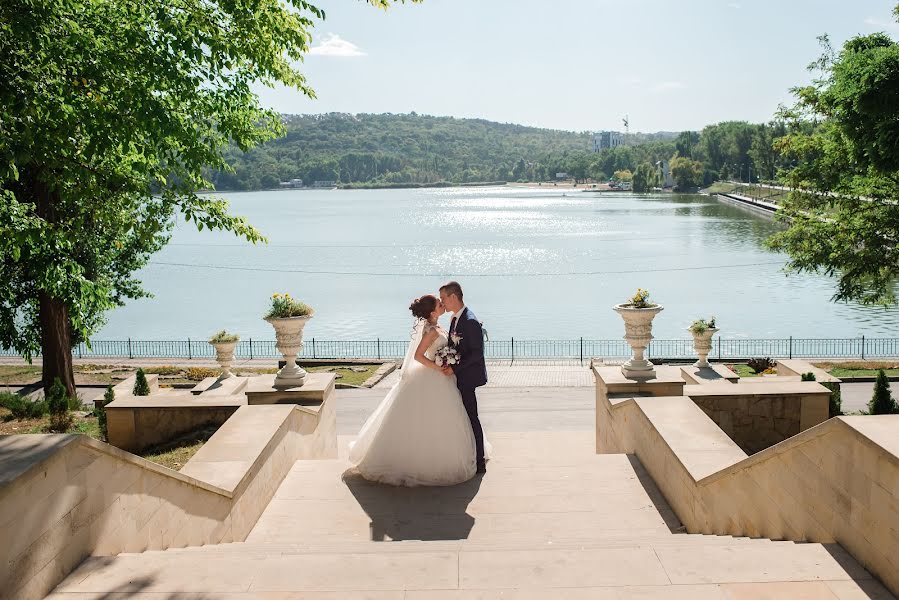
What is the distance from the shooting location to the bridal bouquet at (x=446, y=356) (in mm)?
8086

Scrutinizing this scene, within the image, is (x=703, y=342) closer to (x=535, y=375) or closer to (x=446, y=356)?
(x=535, y=375)

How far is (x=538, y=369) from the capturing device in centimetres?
2784

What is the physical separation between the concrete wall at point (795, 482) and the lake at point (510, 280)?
1099 inches

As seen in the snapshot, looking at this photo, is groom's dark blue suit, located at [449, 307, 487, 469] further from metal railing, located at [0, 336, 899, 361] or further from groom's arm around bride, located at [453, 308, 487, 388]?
metal railing, located at [0, 336, 899, 361]

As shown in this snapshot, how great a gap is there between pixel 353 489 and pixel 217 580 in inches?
142

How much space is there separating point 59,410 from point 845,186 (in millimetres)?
23301

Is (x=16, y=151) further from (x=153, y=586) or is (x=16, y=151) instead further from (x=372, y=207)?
(x=372, y=207)

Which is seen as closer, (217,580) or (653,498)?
(217,580)

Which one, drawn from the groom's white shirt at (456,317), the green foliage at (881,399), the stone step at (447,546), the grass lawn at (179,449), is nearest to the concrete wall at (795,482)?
the stone step at (447,546)

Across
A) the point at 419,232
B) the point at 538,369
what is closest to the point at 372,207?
the point at 419,232

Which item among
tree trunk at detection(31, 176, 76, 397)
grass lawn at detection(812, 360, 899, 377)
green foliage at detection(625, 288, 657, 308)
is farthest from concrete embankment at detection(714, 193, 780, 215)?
green foliage at detection(625, 288, 657, 308)

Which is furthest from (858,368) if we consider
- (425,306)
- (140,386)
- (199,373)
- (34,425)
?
(34,425)

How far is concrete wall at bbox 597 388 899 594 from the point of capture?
4367 mm

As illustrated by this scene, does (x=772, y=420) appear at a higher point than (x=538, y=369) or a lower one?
higher
